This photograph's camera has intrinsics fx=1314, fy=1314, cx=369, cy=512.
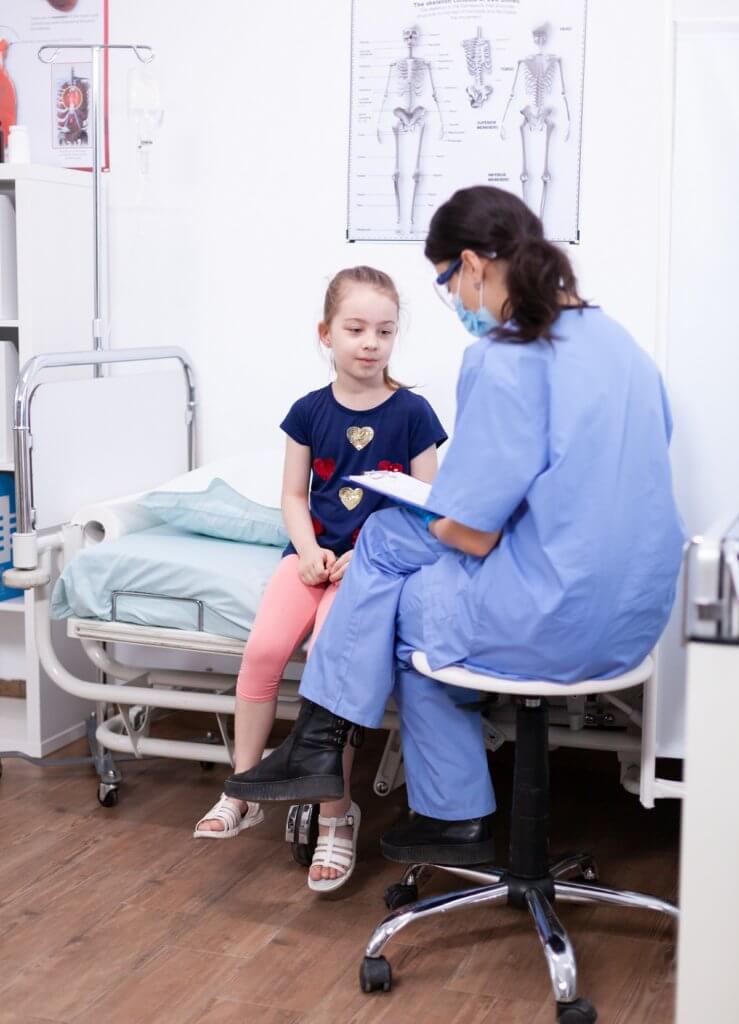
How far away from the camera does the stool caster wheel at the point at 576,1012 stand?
5.82ft

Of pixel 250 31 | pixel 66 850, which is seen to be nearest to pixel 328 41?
pixel 250 31

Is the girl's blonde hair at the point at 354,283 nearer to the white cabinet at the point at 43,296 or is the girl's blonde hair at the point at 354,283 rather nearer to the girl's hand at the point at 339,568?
the girl's hand at the point at 339,568

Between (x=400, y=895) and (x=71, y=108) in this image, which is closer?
(x=400, y=895)

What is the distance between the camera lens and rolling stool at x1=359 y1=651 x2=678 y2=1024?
1.85 meters

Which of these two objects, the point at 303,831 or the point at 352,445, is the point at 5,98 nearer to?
the point at 352,445

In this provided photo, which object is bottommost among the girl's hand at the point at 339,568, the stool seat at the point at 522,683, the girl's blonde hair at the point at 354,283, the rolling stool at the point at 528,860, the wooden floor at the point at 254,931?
the wooden floor at the point at 254,931

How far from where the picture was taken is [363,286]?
7.38 feet

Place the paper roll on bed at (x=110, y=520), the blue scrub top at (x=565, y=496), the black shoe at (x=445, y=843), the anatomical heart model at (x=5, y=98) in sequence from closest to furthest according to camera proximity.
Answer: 1. the blue scrub top at (x=565, y=496)
2. the black shoe at (x=445, y=843)
3. the paper roll on bed at (x=110, y=520)
4. the anatomical heart model at (x=5, y=98)

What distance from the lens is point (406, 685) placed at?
2.00m

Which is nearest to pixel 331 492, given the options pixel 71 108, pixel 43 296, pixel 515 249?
pixel 515 249

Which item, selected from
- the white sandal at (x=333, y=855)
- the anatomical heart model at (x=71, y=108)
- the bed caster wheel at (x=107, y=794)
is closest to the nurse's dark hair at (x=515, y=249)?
the white sandal at (x=333, y=855)

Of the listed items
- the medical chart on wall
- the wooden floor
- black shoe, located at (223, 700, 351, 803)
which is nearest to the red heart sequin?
black shoe, located at (223, 700, 351, 803)

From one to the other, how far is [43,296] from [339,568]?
41.7 inches

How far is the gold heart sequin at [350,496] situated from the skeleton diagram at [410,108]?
838 mm
